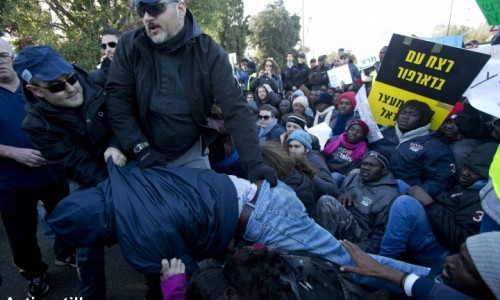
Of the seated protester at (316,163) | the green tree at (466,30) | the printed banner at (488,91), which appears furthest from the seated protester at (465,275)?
the green tree at (466,30)

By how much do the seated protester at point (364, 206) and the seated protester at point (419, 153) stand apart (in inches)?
15.9

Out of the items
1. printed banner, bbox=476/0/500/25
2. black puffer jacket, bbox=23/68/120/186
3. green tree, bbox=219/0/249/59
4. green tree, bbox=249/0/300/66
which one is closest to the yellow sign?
printed banner, bbox=476/0/500/25

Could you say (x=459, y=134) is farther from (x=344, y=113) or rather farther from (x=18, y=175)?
(x=18, y=175)

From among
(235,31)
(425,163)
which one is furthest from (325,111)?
(235,31)

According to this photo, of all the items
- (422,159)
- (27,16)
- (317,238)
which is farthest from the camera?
(27,16)

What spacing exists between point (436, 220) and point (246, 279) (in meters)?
1.64

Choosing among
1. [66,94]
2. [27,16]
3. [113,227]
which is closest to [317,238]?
[113,227]

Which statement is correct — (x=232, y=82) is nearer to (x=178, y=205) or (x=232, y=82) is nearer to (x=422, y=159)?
(x=178, y=205)

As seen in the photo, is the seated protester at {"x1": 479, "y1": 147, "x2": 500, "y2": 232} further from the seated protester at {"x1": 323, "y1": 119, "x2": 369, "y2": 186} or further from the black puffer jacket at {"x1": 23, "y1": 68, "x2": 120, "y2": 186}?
the black puffer jacket at {"x1": 23, "y1": 68, "x2": 120, "y2": 186}

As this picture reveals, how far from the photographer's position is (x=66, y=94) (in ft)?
5.93

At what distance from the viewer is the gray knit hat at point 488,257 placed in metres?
1.27

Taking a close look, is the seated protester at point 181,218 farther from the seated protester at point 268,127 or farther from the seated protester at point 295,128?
the seated protester at point 268,127

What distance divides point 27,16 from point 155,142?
6.30 metres

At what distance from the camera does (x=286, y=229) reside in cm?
166
